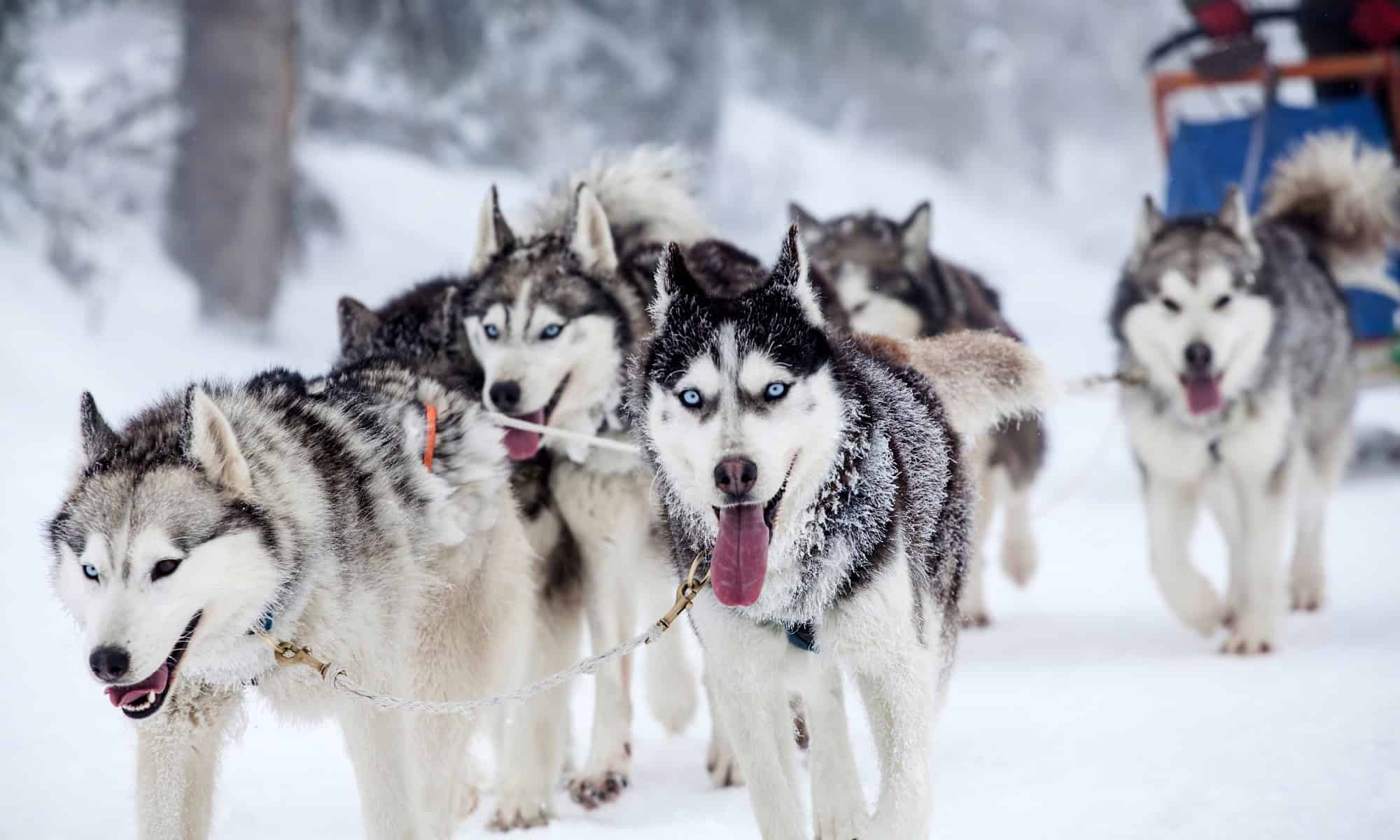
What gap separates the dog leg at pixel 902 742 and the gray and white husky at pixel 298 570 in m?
0.96

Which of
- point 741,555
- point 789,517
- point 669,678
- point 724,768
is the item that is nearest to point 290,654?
point 741,555

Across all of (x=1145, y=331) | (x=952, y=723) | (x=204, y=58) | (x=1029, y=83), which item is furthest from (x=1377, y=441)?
(x=1029, y=83)

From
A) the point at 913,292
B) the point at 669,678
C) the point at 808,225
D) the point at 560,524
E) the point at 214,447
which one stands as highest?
the point at 808,225

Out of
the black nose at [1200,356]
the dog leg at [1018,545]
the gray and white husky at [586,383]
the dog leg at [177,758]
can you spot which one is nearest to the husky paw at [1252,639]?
the black nose at [1200,356]

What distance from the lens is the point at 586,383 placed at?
3766mm

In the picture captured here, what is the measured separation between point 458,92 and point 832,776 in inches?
533

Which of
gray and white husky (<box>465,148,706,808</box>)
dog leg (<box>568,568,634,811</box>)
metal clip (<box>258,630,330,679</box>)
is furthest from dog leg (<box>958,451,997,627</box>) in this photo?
metal clip (<box>258,630,330,679</box>)

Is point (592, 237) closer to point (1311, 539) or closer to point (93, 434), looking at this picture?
point (93, 434)

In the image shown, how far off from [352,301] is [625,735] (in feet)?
4.87

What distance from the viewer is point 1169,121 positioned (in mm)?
7922

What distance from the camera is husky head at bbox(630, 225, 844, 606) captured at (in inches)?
90.3

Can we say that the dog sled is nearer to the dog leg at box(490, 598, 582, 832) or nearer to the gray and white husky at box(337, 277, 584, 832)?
the gray and white husky at box(337, 277, 584, 832)

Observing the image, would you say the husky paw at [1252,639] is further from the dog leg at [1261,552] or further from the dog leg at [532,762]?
the dog leg at [532,762]

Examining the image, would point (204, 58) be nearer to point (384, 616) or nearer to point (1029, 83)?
point (384, 616)
